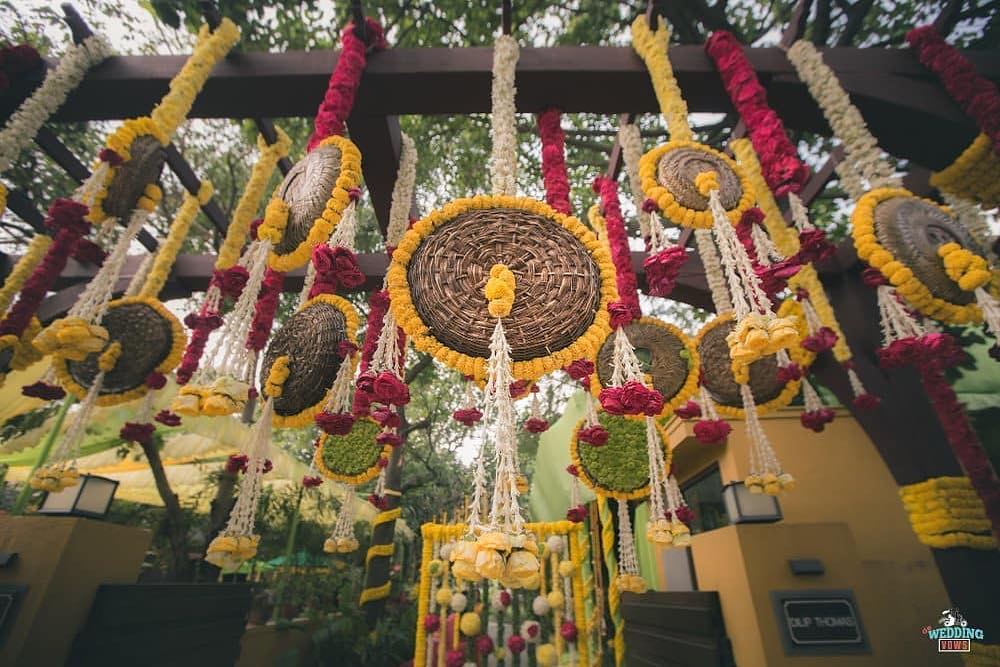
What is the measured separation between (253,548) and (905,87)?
438cm

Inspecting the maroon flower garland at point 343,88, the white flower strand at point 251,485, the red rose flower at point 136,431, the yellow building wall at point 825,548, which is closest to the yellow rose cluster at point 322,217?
the maroon flower garland at point 343,88

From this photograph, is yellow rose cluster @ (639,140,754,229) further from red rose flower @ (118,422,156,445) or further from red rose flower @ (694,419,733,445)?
A: red rose flower @ (118,422,156,445)

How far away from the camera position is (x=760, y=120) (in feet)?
6.86

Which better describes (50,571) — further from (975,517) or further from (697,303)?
(975,517)

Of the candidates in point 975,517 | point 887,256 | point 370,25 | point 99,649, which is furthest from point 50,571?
point 975,517

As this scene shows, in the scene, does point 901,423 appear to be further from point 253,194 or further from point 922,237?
point 253,194

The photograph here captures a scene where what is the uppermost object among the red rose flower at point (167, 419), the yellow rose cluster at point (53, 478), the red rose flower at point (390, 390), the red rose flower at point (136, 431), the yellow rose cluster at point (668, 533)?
the red rose flower at point (167, 419)

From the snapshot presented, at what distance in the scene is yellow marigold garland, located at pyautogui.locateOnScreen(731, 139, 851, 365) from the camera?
9.91 feet

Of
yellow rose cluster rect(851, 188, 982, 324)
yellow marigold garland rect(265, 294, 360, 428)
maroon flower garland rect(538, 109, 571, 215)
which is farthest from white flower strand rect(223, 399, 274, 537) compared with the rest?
yellow rose cluster rect(851, 188, 982, 324)

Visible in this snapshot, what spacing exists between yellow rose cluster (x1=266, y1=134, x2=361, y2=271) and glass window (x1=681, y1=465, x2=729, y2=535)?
5810 mm

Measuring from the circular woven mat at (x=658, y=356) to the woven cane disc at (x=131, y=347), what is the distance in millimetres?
2902

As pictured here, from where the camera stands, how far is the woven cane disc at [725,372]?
3029 mm

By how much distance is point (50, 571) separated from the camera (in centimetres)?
208

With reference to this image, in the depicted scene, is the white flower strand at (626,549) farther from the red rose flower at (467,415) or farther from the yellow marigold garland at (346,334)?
the yellow marigold garland at (346,334)
